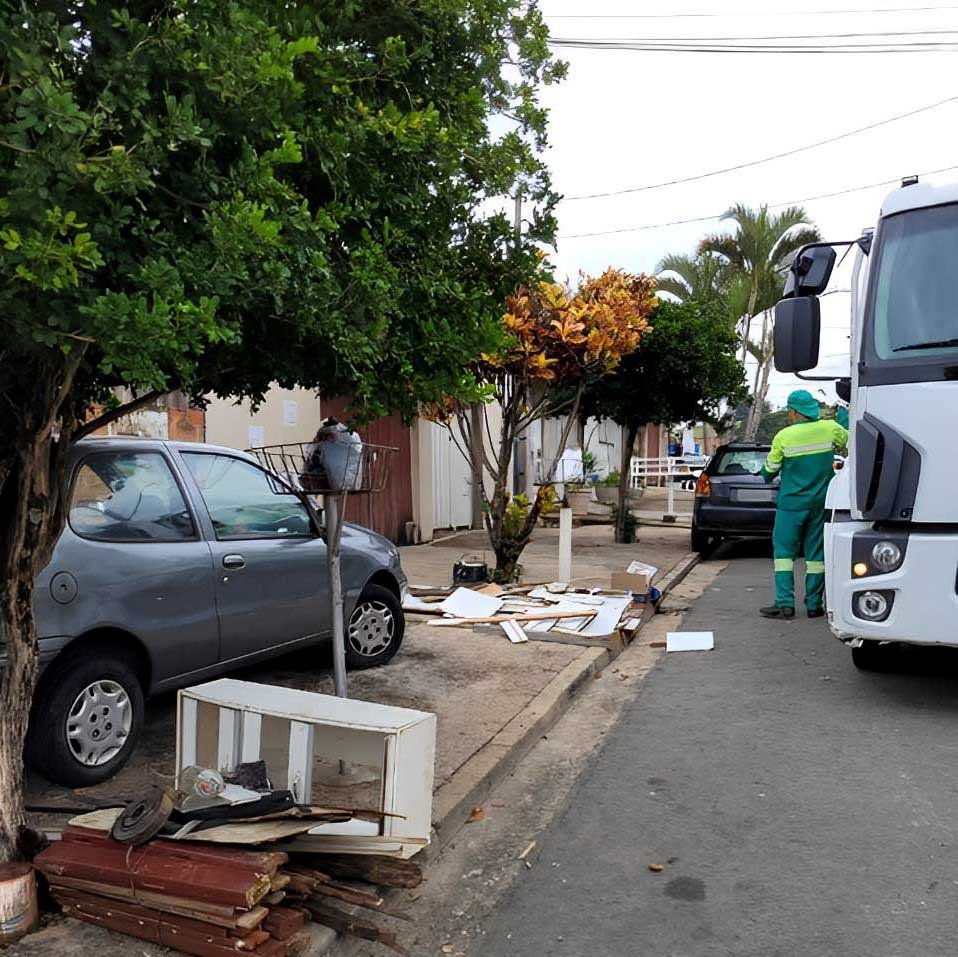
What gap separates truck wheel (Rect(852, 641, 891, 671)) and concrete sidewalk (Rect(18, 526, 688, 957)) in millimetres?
1835

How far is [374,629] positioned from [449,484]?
919cm

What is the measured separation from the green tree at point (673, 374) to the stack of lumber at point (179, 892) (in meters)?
10.8

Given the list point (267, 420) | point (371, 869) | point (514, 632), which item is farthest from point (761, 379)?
point (371, 869)

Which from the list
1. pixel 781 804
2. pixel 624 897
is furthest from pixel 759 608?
pixel 624 897

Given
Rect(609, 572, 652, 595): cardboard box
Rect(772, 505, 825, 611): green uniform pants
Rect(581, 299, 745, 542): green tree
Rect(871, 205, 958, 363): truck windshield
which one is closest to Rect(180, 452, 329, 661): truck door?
Rect(871, 205, 958, 363): truck windshield

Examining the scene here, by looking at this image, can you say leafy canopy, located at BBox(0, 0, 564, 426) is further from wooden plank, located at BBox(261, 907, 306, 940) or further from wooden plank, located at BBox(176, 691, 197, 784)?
wooden plank, located at BBox(261, 907, 306, 940)

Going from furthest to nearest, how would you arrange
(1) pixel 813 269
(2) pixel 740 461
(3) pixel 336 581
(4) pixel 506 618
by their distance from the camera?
(2) pixel 740 461 → (4) pixel 506 618 → (1) pixel 813 269 → (3) pixel 336 581

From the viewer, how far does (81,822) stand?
319 cm

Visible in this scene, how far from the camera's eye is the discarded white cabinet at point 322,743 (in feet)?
11.1

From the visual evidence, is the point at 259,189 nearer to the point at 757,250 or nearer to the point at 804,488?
the point at 804,488

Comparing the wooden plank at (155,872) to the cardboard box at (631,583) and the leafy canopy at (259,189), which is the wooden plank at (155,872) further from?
the cardboard box at (631,583)

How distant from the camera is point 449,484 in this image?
51.7 feet

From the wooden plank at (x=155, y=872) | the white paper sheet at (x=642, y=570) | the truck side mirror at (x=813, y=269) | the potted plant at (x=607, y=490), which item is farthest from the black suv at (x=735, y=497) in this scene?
the wooden plank at (x=155, y=872)

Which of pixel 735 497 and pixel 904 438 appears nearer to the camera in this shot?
pixel 904 438
